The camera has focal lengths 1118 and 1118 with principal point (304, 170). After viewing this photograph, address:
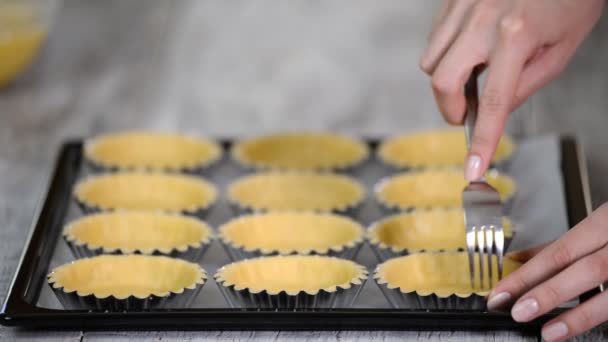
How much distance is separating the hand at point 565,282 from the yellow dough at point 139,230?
0.49 metres

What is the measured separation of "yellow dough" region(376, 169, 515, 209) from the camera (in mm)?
1788

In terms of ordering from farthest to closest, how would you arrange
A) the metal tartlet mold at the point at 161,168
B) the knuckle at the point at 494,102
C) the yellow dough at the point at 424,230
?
1. the metal tartlet mold at the point at 161,168
2. the yellow dough at the point at 424,230
3. the knuckle at the point at 494,102

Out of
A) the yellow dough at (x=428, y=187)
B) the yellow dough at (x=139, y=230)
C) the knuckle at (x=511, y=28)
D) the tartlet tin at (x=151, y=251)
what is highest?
the knuckle at (x=511, y=28)

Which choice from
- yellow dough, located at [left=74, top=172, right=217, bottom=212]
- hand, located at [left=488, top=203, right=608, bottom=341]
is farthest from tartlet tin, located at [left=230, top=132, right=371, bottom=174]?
hand, located at [left=488, top=203, right=608, bottom=341]

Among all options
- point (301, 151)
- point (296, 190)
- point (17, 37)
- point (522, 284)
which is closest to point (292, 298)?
point (522, 284)

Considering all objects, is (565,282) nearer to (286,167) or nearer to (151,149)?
(286,167)

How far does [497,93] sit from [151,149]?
0.86 meters

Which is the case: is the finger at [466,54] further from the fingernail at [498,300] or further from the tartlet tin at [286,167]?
the tartlet tin at [286,167]

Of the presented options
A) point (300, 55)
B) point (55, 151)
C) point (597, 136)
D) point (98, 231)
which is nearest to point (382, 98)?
point (300, 55)

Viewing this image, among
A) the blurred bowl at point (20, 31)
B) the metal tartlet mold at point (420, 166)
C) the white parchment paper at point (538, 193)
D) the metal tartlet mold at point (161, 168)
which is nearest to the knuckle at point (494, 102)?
the white parchment paper at point (538, 193)

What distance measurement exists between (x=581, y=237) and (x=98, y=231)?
71 centimetres

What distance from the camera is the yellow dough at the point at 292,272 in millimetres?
1427

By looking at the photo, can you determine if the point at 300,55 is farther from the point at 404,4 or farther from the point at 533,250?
the point at 533,250

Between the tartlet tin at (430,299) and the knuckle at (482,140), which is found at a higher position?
the knuckle at (482,140)
